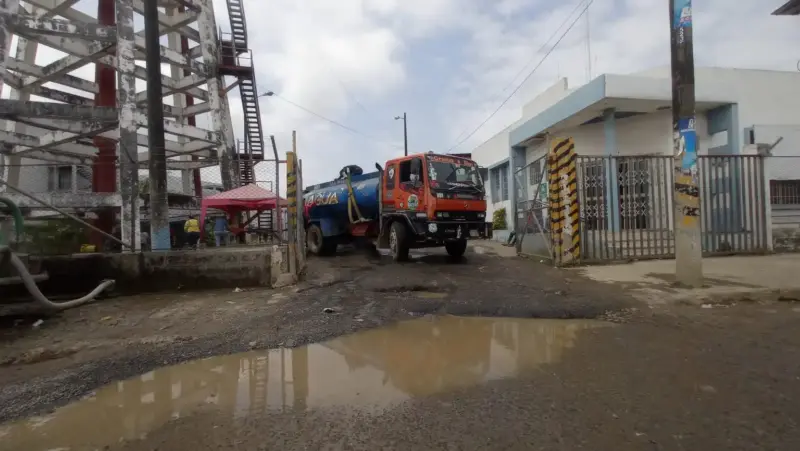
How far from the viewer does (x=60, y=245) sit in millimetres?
7457

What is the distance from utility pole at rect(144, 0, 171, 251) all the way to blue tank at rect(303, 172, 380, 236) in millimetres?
5318

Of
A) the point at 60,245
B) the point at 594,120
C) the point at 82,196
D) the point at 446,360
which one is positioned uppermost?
the point at 594,120

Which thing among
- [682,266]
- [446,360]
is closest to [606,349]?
[446,360]

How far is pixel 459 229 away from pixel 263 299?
5360 millimetres

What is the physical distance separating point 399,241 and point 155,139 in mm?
5526

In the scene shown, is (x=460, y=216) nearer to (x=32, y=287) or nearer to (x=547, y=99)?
(x=32, y=287)

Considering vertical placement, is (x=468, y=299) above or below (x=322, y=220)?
below

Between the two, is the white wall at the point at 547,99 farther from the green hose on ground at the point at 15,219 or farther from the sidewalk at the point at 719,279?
the green hose on ground at the point at 15,219

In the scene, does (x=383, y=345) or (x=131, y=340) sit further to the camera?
(x=131, y=340)

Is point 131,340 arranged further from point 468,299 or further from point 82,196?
point 82,196

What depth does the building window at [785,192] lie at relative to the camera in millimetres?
12469

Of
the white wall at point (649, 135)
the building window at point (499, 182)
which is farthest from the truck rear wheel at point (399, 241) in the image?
the building window at point (499, 182)

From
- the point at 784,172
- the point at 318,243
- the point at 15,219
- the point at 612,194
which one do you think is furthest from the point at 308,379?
the point at 784,172

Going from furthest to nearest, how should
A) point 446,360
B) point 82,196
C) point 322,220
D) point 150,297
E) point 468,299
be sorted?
point 322,220, point 82,196, point 150,297, point 468,299, point 446,360
